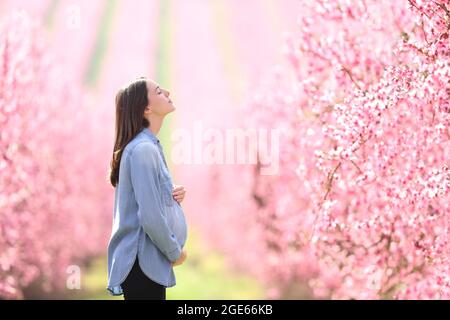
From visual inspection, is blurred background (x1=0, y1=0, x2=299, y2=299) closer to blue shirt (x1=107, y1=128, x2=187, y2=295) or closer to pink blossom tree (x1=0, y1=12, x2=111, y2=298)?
pink blossom tree (x1=0, y1=12, x2=111, y2=298)

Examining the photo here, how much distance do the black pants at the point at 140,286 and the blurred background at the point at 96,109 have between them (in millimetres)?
4665

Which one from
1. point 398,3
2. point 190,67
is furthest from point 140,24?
point 398,3

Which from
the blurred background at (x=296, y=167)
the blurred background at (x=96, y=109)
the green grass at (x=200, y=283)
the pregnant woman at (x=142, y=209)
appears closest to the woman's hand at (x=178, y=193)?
the pregnant woman at (x=142, y=209)

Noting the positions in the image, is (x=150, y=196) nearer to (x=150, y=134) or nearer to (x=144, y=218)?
(x=144, y=218)

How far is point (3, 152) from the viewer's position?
32.4 ft

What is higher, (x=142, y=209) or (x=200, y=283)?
(x=142, y=209)

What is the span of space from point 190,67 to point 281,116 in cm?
6616

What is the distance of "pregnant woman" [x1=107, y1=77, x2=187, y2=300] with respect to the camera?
545 cm

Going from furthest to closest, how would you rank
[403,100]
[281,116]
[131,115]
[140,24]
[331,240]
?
[140,24]
[281,116]
[331,240]
[403,100]
[131,115]

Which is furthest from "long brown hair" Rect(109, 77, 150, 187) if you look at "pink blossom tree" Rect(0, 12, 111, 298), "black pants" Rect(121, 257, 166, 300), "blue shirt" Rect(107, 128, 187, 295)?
"pink blossom tree" Rect(0, 12, 111, 298)

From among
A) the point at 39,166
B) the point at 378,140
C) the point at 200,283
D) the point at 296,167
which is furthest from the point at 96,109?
the point at 378,140

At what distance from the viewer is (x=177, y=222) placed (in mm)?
5758

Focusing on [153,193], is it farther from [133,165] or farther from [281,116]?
[281,116]

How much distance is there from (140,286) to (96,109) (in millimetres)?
24602
